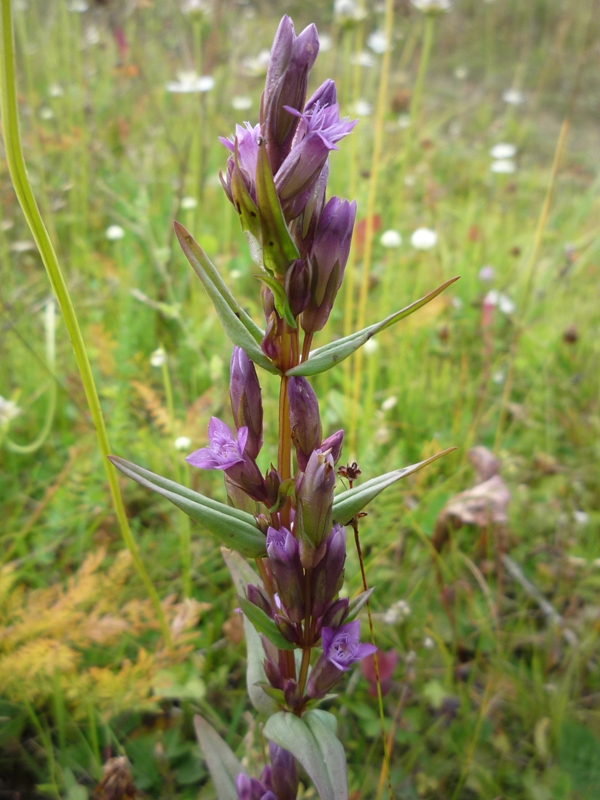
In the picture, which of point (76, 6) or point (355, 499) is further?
point (76, 6)

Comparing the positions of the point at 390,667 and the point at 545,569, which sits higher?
the point at 545,569

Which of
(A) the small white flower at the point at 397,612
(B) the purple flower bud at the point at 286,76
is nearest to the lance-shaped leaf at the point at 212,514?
(B) the purple flower bud at the point at 286,76

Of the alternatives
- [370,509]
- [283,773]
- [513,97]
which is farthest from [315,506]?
[513,97]

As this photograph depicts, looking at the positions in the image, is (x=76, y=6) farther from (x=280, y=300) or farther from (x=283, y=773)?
(x=283, y=773)

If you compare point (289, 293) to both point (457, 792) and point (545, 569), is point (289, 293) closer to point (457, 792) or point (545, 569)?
point (457, 792)

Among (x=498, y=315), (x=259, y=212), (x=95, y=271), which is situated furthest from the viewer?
(x=498, y=315)

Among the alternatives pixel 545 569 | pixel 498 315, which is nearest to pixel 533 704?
pixel 545 569

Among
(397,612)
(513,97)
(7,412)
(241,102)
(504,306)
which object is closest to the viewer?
(397,612)

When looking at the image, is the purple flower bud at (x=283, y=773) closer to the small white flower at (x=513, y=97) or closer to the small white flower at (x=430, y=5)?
the small white flower at (x=430, y=5)
